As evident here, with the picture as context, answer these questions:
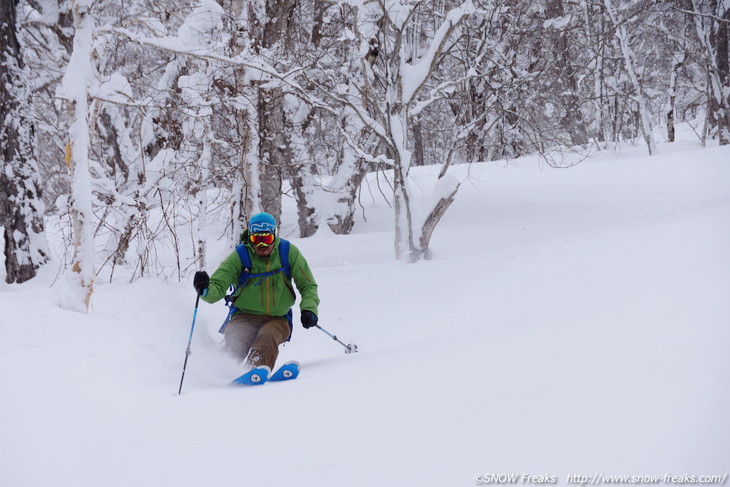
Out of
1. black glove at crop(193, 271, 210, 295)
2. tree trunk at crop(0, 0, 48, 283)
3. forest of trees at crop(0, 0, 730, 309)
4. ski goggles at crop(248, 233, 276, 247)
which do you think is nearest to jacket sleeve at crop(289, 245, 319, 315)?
ski goggles at crop(248, 233, 276, 247)

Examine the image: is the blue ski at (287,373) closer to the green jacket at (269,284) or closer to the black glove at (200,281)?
the green jacket at (269,284)

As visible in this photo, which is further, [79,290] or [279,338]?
[79,290]

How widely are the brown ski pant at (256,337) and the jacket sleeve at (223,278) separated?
296 mm

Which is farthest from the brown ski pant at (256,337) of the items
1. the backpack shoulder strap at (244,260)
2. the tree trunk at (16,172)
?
the tree trunk at (16,172)

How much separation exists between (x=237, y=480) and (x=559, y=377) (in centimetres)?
152

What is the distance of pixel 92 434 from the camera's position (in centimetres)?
220

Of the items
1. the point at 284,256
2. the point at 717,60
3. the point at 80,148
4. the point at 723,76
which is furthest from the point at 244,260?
the point at 723,76

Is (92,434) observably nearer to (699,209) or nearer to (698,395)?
(698,395)

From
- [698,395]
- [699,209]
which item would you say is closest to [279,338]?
[698,395]

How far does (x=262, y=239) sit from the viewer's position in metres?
4.26

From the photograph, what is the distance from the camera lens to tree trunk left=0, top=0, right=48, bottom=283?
772 cm

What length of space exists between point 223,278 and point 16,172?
589 cm

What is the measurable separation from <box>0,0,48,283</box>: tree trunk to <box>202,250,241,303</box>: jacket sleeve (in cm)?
543

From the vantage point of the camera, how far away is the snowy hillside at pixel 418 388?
1810 millimetres
